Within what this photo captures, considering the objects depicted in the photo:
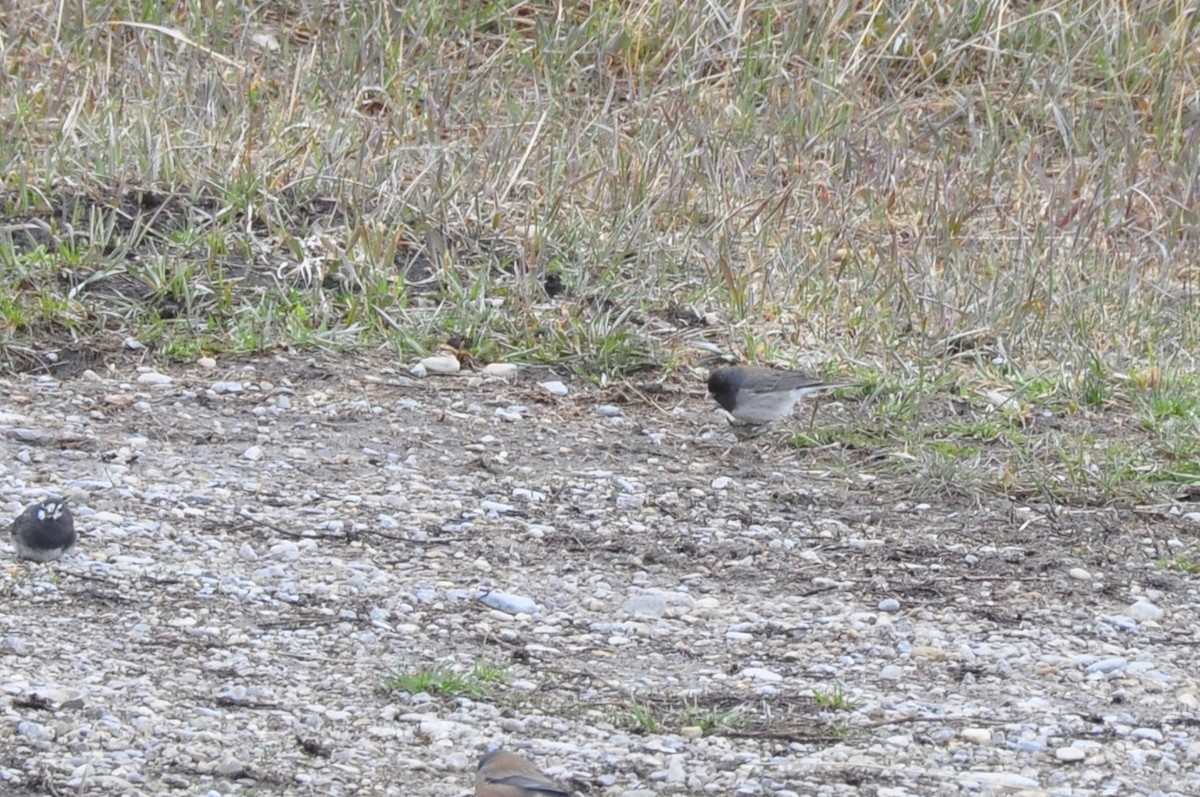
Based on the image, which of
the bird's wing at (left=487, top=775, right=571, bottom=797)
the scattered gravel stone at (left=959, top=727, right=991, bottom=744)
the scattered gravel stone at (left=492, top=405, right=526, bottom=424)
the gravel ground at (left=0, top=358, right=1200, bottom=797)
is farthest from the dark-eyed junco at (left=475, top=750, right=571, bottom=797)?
the scattered gravel stone at (left=492, top=405, right=526, bottom=424)

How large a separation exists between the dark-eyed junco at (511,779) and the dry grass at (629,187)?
277 cm

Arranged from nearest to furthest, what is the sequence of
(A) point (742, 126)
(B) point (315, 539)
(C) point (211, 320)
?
(B) point (315, 539) < (C) point (211, 320) < (A) point (742, 126)

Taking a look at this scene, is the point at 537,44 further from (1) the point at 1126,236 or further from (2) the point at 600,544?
(2) the point at 600,544

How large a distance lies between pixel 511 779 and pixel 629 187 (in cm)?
487

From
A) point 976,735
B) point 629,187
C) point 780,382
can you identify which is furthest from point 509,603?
point 629,187

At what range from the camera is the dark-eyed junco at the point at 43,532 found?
15.2ft

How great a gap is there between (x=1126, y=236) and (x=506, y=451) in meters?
3.76

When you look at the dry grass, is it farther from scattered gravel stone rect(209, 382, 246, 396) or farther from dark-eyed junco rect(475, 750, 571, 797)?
dark-eyed junco rect(475, 750, 571, 797)

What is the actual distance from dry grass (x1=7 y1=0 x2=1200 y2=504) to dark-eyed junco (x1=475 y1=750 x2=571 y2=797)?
2771 millimetres

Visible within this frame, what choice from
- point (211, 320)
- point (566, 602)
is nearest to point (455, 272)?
point (211, 320)

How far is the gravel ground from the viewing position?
371cm

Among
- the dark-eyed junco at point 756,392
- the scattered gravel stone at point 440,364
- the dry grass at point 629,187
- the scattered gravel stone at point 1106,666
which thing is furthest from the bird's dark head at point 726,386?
the scattered gravel stone at point 1106,666

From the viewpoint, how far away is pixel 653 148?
8297 mm

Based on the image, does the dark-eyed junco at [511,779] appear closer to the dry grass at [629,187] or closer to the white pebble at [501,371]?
the dry grass at [629,187]
